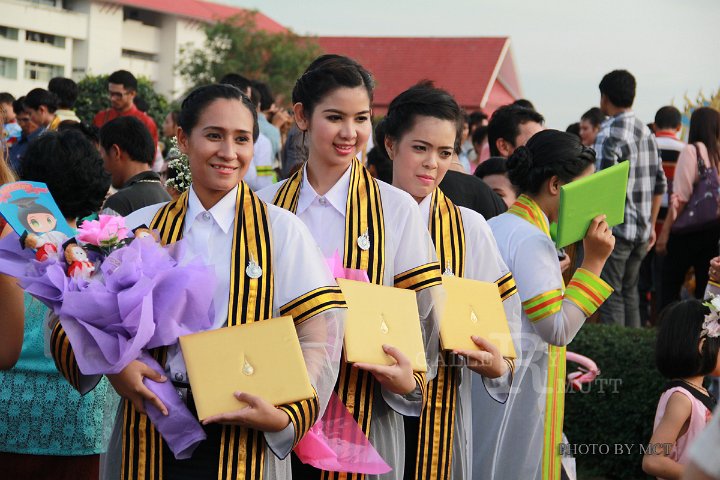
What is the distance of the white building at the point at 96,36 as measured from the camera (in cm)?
5616

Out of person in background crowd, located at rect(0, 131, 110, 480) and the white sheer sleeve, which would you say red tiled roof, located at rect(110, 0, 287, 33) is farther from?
the white sheer sleeve

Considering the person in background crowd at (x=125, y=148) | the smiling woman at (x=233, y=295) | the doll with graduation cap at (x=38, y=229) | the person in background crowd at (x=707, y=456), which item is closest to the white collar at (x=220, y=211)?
the smiling woman at (x=233, y=295)

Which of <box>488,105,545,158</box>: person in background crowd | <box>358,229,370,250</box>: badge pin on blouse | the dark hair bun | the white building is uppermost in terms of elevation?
the white building

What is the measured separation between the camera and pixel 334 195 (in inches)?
154

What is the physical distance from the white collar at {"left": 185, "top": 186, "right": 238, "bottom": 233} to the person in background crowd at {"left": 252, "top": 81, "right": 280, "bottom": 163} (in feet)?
19.3

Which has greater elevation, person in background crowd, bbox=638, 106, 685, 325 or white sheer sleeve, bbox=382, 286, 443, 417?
person in background crowd, bbox=638, 106, 685, 325

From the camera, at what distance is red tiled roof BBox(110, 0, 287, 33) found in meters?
62.5

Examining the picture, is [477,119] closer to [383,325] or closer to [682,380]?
[682,380]

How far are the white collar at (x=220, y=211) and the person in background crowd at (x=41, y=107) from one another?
6.49m

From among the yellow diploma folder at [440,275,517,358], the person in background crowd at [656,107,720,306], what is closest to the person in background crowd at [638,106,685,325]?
the person in background crowd at [656,107,720,306]

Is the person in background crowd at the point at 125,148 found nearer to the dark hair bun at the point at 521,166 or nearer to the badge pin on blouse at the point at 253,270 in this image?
the dark hair bun at the point at 521,166

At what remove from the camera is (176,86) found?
222 ft

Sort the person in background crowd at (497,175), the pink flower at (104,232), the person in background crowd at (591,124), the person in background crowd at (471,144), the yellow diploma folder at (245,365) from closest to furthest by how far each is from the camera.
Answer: the yellow diploma folder at (245,365)
the pink flower at (104,232)
the person in background crowd at (497,175)
the person in background crowd at (591,124)
the person in background crowd at (471,144)

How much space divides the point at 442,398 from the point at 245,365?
1278 millimetres
